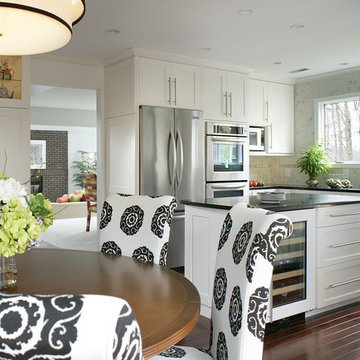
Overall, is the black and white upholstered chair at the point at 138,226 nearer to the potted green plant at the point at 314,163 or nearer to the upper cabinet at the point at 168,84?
the upper cabinet at the point at 168,84

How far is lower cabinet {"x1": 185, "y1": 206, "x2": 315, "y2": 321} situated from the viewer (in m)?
2.97

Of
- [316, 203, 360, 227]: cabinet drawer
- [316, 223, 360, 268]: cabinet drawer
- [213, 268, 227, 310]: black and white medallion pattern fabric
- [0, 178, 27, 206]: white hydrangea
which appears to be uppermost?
[0, 178, 27, 206]: white hydrangea

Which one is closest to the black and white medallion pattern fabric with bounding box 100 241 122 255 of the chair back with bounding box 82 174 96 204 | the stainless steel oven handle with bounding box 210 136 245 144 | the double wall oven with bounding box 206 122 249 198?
the double wall oven with bounding box 206 122 249 198

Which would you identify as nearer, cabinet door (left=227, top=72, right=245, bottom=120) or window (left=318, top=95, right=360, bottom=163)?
cabinet door (left=227, top=72, right=245, bottom=120)

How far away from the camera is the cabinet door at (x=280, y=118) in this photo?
242 inches

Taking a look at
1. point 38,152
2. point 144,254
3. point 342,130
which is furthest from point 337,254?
point 38,152

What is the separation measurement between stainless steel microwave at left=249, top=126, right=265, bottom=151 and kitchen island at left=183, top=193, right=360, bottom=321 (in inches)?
102

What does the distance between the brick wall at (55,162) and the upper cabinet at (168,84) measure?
308 inches

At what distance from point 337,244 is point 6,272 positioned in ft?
8.76

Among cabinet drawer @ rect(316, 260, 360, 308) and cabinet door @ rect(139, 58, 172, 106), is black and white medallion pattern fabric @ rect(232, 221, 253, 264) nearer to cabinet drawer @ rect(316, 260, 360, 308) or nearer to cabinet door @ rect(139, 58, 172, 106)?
cabinet drawer @ rect(316, 260, 360, 308)

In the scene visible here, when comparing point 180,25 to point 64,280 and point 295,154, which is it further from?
point 295,154

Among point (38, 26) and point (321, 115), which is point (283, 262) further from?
point (321, 115)

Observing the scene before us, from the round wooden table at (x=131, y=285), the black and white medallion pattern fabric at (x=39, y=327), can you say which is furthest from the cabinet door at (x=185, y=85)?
the black and white medallion pattern fabric at (x=39, y=327)

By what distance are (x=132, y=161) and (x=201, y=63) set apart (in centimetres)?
147
